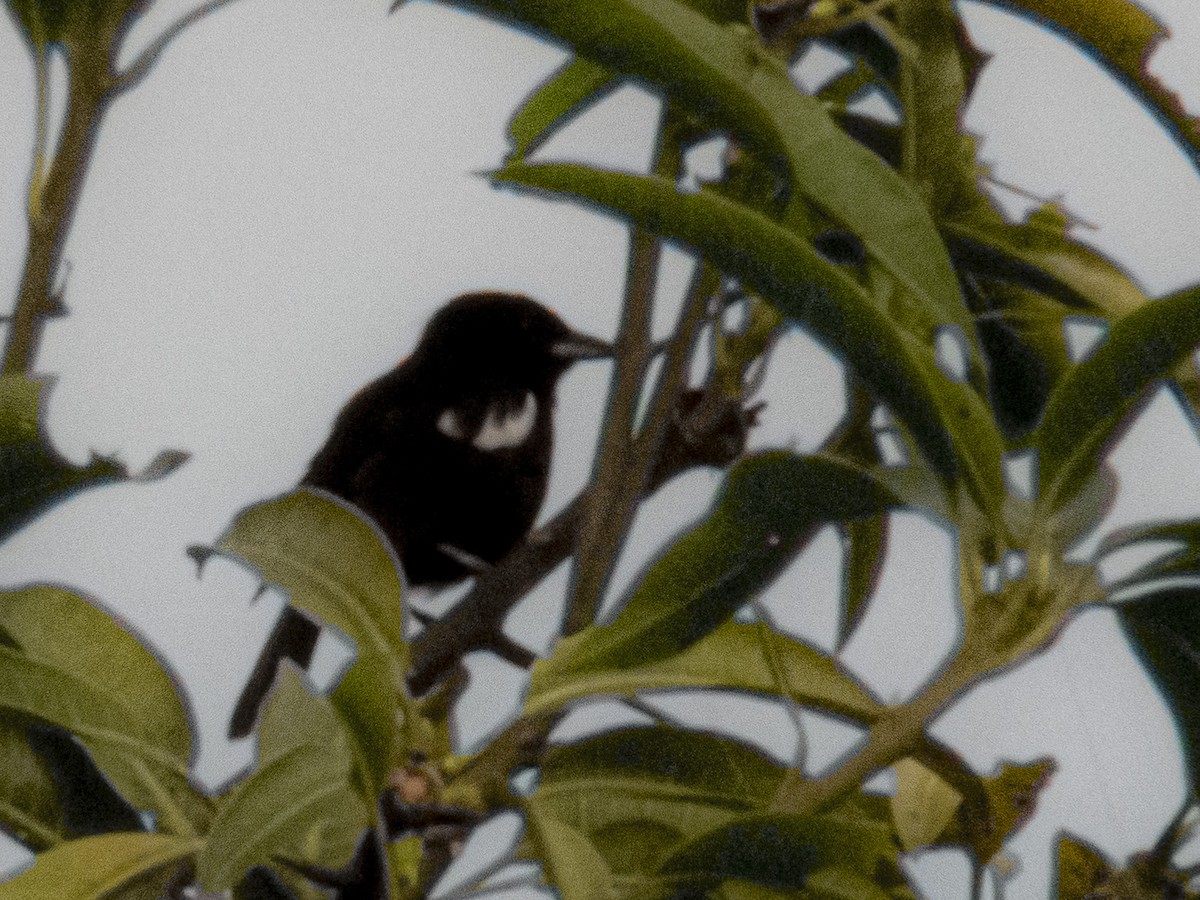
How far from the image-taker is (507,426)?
2.39 m

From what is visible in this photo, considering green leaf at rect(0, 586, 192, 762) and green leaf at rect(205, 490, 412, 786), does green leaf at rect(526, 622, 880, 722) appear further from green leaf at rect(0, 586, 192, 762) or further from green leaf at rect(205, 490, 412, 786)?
green leaf at rect(0, 586, 192, 762)

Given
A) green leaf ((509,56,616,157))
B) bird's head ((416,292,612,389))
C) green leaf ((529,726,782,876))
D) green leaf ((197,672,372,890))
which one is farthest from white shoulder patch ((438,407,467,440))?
green leaf ((197,672,372,890))

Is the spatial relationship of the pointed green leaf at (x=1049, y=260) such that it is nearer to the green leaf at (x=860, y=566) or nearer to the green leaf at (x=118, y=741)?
the green leaf at (x=860, y=566)

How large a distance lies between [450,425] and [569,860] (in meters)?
1.68

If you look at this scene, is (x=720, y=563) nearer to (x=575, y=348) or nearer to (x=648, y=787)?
(x=648, y=787)

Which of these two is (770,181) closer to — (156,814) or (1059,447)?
(1059,447)

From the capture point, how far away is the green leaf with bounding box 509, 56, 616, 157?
3.37 feet

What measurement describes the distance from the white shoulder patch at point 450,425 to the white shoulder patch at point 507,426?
0.02 metres

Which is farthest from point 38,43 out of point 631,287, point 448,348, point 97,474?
point 448,348

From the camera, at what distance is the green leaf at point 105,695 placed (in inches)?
30.4

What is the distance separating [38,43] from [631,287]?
36cm

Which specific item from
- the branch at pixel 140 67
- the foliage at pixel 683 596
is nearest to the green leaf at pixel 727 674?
the foliage at pixel 683 596

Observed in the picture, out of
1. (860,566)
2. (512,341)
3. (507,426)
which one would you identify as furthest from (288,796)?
(512,341)

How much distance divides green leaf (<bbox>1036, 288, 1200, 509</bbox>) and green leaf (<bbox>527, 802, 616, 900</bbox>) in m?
0.27
